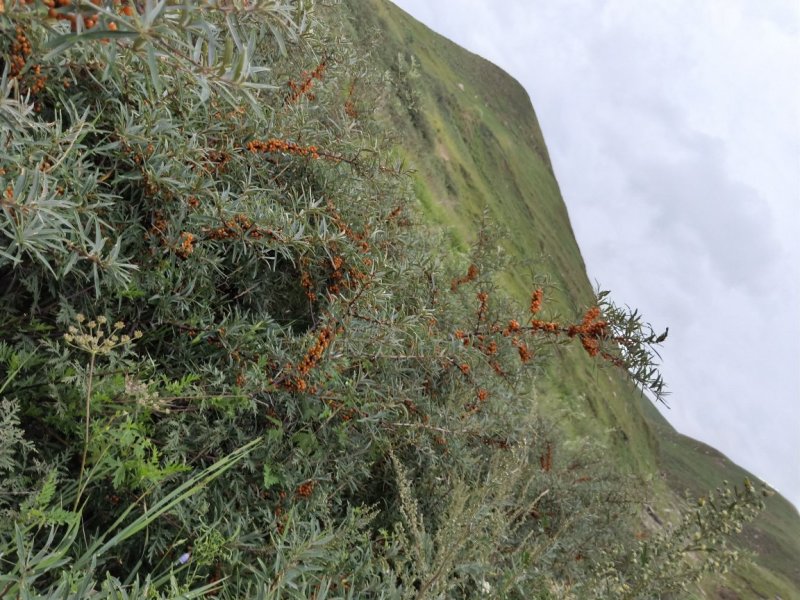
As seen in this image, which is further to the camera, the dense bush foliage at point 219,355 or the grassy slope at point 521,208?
the grassy slope at point 521,208

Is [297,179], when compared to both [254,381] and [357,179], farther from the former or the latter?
[254,381]

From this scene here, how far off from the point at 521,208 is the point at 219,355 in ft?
149

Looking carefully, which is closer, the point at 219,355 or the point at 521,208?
the point at 219,355

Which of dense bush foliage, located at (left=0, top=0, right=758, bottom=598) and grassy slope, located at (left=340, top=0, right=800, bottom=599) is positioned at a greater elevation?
grassy slope, located at (left=340, top=0, right=800, bottom=599)

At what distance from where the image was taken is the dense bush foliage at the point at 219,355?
2084 mm

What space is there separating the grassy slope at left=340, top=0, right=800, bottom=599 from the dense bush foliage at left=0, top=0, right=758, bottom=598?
4.11 feet

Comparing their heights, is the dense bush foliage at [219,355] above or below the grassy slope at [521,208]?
below

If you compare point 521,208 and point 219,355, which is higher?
point 521,208

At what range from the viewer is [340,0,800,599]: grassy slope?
51.4 feet

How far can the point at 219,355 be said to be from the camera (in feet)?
9.51

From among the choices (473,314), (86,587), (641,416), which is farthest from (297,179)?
(641,416)

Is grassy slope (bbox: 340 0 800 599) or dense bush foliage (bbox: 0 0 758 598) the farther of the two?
grassy slope (bbox: 340 0 800 599)

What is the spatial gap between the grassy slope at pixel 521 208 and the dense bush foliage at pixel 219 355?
49.3 inches

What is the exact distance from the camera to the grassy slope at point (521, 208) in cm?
1566
